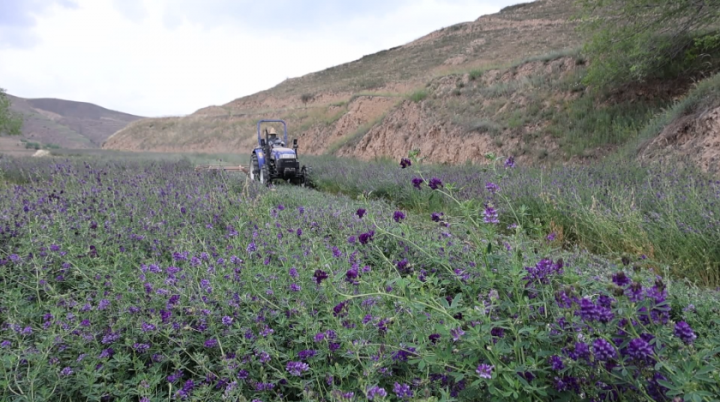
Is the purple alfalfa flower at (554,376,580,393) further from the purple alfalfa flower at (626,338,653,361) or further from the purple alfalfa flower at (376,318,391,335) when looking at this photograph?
the purple alfalfa flower at (376,318,391,335)

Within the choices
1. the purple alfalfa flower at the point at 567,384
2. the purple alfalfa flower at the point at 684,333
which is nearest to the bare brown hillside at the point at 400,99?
the purple alfalfa flower at the point at 567,384

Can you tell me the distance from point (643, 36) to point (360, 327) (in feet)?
41.3

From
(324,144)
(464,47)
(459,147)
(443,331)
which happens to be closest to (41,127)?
(324,144)

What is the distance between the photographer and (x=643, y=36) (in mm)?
10914

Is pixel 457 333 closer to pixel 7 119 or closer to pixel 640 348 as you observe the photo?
pixel 640 348

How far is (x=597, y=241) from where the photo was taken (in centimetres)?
516

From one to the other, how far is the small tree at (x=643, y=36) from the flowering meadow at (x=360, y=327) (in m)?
9.58

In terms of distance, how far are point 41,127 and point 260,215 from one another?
3252 inches

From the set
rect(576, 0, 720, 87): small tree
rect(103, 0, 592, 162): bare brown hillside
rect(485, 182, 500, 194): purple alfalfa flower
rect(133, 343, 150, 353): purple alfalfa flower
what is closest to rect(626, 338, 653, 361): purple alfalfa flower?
rect(485, 182, 500, 194): purple alfalfa flower

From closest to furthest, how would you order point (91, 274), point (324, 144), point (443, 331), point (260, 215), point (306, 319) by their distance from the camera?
point (443, 331)
point (306, 319)
point (91, 274)
point (260, 215)
point (324, 144)

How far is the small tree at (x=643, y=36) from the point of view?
10430 mm

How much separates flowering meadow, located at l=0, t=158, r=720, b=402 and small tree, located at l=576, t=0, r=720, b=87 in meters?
9.58

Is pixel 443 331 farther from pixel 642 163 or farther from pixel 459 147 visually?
pixel 459 147

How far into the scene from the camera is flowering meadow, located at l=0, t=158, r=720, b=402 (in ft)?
4.72
